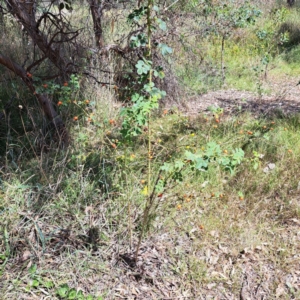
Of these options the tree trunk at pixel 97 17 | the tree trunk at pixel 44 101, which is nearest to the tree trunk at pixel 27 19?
the tree trunk at pixel 44 101

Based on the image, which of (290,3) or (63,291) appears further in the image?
(290,3)

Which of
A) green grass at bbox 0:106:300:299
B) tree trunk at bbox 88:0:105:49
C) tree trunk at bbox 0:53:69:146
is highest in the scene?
tree trunk at bbox 88:0:105:49

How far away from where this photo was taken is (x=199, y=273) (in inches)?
86.4

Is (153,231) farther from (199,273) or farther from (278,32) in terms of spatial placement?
(278,32)

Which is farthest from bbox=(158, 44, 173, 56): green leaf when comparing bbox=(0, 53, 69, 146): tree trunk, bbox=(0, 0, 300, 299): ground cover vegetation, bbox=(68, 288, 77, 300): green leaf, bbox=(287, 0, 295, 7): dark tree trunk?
bbox=(287, 0, 295, 7): dark tree trunk

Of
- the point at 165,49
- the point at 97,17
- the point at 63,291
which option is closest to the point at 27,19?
the point at 97,17

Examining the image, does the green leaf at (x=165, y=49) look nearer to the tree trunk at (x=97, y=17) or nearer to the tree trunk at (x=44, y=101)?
the tree trunk at (x=44, y=101)

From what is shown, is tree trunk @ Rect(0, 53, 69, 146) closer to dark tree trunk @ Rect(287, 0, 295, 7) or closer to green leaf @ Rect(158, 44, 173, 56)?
green leaf @ Rect(158, 44, 173, 56)

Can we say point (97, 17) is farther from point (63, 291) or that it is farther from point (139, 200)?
point (63, 291)

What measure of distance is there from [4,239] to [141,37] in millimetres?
1573

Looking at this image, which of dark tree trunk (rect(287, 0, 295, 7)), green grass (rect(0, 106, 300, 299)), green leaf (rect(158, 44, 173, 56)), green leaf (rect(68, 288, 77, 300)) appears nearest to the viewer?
green leaf (rect(158, 44, 173, 56))

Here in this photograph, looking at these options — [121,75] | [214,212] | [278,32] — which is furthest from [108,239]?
[278,32]

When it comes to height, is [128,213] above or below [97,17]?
below

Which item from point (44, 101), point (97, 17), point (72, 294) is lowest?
point (72, 294)
